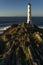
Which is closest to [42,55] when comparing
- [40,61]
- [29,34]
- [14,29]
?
[40,61]

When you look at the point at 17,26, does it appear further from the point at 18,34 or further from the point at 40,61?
the point at 40,61

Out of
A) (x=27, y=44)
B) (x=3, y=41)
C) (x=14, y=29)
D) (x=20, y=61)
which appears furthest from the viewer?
(x=14, y=29)

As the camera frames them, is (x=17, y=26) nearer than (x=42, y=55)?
No

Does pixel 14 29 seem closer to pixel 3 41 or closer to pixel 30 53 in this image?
pixel 3 41

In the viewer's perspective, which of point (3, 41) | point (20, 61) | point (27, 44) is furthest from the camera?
point (3, 41)

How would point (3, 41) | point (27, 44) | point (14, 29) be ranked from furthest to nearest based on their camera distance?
1. point (14, 29)
2. point (3, 41)
3. point (27, 44)

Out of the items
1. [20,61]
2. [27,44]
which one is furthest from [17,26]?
[20,61]
